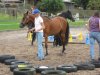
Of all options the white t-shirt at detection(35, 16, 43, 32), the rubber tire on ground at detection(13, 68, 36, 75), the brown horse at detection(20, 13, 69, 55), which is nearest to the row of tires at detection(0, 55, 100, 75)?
the rubber tire on ground at detection(13, 68, 36, 75)

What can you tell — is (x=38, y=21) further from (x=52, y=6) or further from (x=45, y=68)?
(x=52, y=6)

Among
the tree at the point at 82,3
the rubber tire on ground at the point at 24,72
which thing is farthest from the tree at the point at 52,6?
the rubber tire on ground at the point at 24,72

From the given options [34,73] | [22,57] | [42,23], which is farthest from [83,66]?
[22,57]

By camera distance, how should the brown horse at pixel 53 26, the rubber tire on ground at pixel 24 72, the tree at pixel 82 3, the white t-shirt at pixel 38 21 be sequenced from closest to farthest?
the rubber tire on ground at pixel 24 72 < the white t-shirt at pixel 38 21 < the brown horse at pixel 53 26 < the tree at pixel 82 3

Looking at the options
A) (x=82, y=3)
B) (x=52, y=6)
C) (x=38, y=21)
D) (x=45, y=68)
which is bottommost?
(x=45, y=68)

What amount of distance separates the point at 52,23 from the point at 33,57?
70.5 inches

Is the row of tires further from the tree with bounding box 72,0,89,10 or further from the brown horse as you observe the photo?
the tree with bounding box 72,0,89,10

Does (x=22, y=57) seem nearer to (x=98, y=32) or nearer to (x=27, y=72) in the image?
(x=98, y=32)

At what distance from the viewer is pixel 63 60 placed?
580 inches

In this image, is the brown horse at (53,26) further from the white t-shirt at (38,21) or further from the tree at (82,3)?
the tree at (82,3)

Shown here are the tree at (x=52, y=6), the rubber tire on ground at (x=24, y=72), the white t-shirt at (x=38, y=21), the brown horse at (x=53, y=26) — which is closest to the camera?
the rubber tire on ground at (x=24, y=72)

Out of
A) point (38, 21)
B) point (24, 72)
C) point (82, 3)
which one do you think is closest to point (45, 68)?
point (24, 72)

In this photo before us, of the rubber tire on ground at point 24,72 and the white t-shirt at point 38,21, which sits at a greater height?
the white t-shirt at point 38,21

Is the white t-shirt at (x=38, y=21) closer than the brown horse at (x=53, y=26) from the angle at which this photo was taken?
Yes
